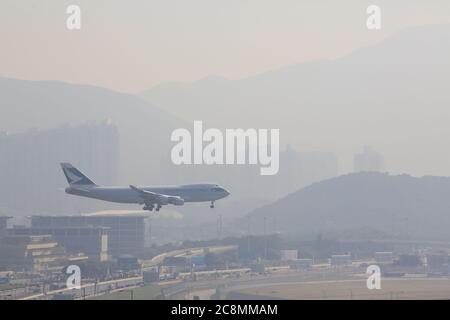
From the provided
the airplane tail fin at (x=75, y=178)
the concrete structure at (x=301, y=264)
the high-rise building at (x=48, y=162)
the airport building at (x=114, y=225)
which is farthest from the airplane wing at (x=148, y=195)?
the high-rise building at (x=48, y=162)

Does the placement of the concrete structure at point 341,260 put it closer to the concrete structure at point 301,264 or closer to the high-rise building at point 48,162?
the concrete structure at point 301,264

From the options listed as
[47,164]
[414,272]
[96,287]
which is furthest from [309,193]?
[96,287]

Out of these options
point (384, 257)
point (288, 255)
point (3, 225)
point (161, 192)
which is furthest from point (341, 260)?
point (3, 225)

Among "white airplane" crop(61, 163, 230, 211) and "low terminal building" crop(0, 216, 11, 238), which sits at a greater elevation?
"white airplane" crop(61, 163, 230, 211)

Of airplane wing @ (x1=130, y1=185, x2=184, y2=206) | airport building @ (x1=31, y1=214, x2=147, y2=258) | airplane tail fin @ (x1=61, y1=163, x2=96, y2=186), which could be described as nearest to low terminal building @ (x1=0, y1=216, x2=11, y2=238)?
airport building @ (x1=31, y1=214, x2=147, y2=258)

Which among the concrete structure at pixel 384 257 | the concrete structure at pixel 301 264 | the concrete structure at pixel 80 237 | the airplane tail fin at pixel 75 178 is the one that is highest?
the airplane tail fin at pixel 75 178

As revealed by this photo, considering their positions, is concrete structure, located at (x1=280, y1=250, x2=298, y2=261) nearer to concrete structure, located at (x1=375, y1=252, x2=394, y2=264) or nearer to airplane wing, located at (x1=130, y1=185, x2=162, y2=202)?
concrete structure, located at (x1=375, y1=252, x2=394, y2=264)
